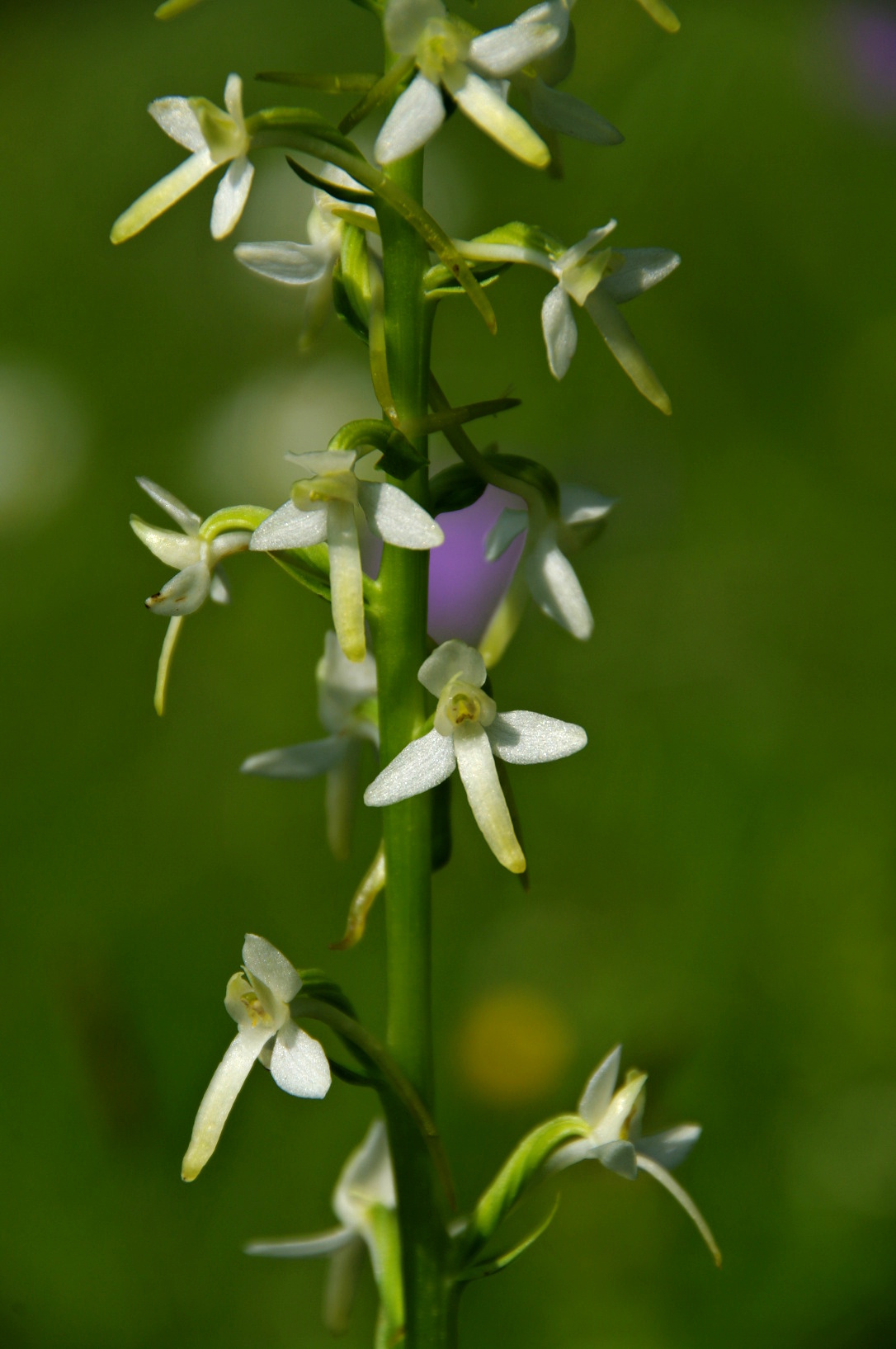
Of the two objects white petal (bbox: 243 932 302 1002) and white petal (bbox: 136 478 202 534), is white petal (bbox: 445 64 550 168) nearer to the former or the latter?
white petal (bbox: 136 478 202 534)

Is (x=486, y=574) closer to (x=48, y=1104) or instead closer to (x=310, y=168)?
(x=48, y=1104)

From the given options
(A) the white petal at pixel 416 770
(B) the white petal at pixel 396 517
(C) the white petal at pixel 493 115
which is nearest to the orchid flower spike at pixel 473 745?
(A) the white petal at pixel 416 770

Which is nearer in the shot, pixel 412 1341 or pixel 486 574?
pixel 412 1341

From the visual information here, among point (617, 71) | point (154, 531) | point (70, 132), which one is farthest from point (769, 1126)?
point (70, 132)

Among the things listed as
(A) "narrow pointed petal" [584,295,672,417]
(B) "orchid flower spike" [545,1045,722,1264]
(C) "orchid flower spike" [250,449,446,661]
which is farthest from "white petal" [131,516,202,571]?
(B) "orchid flower spike" [545,1045,722,1264]

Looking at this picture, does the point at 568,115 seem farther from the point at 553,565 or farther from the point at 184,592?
the point at 184,592

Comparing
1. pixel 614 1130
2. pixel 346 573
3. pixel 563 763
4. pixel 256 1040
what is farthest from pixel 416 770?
pixel 563 763
